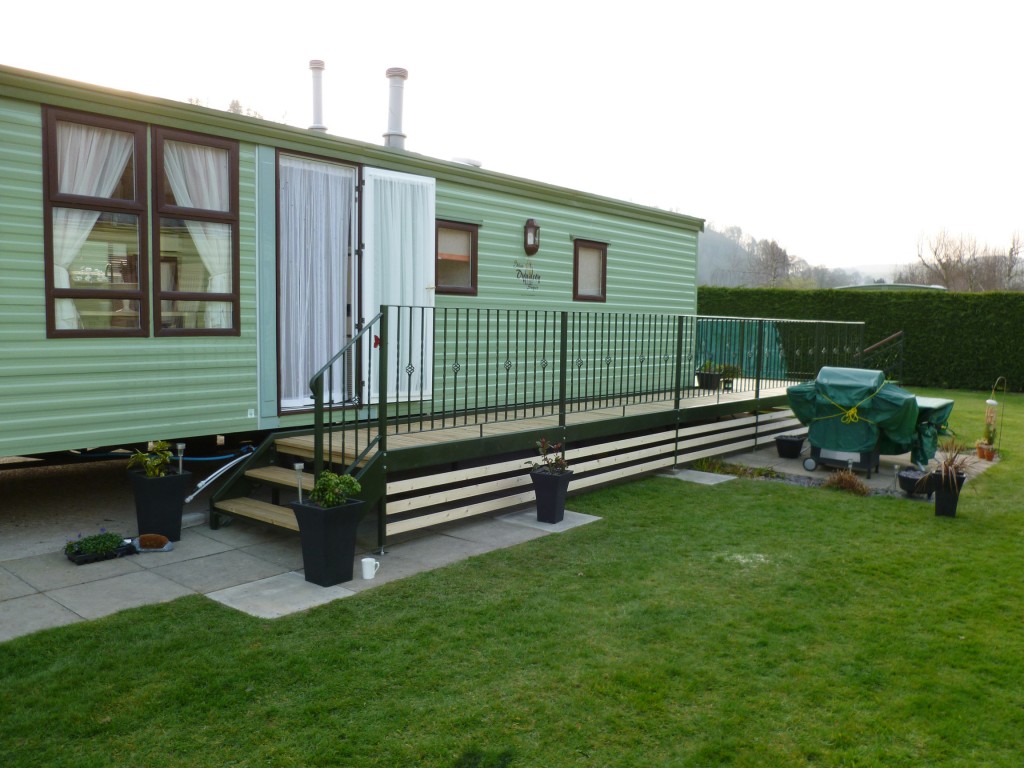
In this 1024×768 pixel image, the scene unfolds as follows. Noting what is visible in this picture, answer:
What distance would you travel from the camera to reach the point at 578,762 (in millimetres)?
2783

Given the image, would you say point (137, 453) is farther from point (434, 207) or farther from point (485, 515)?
point (434, 207)

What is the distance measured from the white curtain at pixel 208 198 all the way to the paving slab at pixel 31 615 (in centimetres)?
215

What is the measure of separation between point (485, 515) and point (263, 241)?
264 centimetres

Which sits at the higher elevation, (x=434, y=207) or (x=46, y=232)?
(x=434, y=207)

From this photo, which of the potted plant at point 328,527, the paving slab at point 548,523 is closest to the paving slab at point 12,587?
the potted plant at point 328,527

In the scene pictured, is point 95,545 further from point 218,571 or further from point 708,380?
point 708,380

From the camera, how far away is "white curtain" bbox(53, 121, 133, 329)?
489cm

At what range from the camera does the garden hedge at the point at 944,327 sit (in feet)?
52.8

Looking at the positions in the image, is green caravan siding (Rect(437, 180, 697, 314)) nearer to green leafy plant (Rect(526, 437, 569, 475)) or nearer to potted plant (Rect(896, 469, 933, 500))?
green leafy plant (Rect(526, 437, 569, 475))

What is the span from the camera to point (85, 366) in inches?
198

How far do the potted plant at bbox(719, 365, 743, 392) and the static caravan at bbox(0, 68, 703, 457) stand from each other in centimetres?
330

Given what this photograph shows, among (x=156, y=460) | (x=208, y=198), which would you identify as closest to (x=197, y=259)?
(x=208, y=198)

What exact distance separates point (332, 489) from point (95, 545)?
1619 mm

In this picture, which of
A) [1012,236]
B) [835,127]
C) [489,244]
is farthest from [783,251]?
[489,244]
